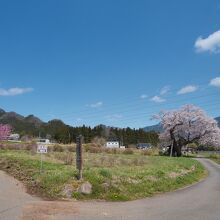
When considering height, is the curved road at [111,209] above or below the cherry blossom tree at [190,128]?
below

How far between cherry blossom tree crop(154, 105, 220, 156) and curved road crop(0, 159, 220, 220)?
184 feet

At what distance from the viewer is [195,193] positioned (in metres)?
17.7

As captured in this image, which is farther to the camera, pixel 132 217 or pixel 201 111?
→ pixel 201 111

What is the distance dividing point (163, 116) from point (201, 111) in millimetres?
6881

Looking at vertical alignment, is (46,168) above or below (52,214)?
above

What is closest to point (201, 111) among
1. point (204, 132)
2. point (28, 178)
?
point (204, 132)

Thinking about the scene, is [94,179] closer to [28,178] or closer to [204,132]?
[28,178]

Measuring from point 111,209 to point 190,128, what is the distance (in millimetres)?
60296

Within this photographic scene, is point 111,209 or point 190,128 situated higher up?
point 190,128

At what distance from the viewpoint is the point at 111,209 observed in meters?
13.0

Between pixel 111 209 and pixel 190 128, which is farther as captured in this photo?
pixel 190 128

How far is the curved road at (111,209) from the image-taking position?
11585 millimetres

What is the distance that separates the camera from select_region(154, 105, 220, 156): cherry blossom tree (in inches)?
2822

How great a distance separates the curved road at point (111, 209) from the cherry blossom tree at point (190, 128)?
5601cm
